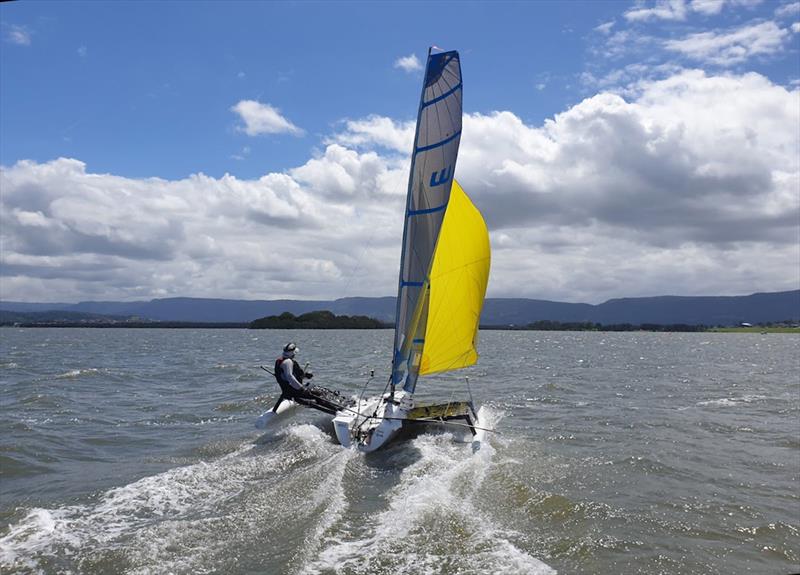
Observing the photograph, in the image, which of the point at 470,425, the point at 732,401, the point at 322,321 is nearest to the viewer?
the point at 470,425

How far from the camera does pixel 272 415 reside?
15258 mm

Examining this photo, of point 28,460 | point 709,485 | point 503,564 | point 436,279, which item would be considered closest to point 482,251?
point 436,279

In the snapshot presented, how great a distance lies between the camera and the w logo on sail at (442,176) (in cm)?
1340

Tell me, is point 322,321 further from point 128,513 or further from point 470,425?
point 128,513

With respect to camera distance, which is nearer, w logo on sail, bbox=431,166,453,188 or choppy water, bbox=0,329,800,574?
choppy water, bbox=0,329,800,574

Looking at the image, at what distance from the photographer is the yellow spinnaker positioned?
1488 cm

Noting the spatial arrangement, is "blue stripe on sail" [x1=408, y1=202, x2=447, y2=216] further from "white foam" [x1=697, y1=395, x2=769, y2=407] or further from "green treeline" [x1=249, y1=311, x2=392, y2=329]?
"green treeline" [x1=249, y1=311, x2=392, y2=329]

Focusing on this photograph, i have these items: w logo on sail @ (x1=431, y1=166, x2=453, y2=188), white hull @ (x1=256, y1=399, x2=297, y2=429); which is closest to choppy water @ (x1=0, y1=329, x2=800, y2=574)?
white hull @ (x1=256, y1=399, x2=297, y2=429)

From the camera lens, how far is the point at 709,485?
11.3 m

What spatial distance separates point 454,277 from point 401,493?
6.23 m

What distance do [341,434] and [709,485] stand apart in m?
7.44

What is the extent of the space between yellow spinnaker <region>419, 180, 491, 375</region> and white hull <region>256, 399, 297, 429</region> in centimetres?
386

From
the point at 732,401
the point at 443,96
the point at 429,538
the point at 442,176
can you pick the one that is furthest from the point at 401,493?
the point at 732,401

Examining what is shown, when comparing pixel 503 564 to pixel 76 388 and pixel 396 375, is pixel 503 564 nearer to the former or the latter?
pixel 396 375
